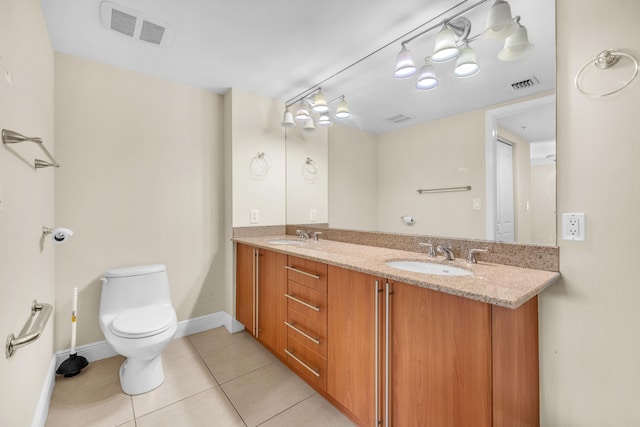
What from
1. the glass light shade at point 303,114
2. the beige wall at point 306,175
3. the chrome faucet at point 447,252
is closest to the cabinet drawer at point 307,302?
the chrome faucet at point 447,252

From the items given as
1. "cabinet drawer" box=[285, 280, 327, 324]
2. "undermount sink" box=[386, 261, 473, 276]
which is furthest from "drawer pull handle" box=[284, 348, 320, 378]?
"undermount sink" box=[386, 261, 473, 276]

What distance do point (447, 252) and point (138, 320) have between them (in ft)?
6.54

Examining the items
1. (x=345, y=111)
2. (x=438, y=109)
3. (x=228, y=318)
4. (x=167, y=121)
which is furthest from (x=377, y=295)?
(x=167, y=121)

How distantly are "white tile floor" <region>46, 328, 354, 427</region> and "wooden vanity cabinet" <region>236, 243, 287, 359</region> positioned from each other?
0.21 metres

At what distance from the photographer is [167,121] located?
7.73 ft

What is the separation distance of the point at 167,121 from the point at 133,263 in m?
1.23

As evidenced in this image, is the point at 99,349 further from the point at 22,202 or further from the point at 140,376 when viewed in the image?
the point at 22,202

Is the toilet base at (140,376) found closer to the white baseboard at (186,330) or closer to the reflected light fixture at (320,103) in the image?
the white baseboard at (186,330)

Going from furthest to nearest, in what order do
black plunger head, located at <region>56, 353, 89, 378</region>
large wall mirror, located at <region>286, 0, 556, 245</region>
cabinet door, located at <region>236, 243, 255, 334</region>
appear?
cabinet door, located at <region>236, 243, 255, 334</region> < black plunger head, located at <region>56, 353, 89, 378</region> < large wall mirror, located at <region>286, 0, 556, 245</region>

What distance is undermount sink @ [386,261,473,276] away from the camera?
1384 mm

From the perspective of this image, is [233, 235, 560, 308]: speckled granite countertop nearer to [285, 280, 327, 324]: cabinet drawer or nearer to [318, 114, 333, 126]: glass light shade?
[285, 280, 327, 324]: cabinet drawer

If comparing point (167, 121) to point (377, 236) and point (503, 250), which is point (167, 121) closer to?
point (377, 236)

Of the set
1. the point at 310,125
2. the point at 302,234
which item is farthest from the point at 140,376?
the point at 310,125

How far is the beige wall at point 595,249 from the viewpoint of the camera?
3.28 ft
